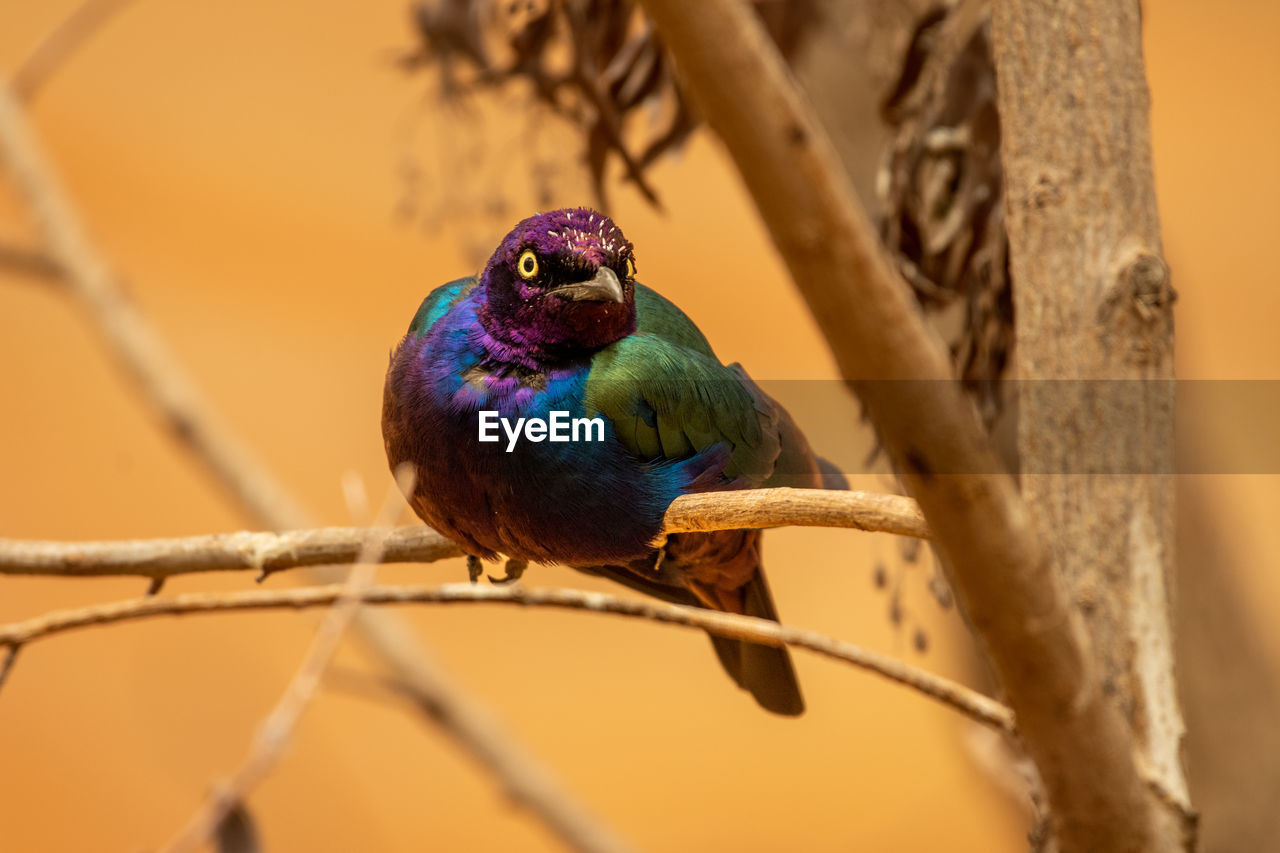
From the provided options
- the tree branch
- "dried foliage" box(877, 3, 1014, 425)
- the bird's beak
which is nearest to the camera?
the tree branch

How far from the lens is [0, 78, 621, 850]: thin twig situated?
57.0 inches

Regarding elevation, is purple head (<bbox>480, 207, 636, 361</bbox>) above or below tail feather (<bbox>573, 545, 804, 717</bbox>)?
above

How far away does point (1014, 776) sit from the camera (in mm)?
2355

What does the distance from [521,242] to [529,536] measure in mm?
285

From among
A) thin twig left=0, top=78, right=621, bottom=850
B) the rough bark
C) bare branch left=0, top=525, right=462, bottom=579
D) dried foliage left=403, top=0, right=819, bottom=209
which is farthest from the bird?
dried foliage left=403, top=0, right=819, bottom=209

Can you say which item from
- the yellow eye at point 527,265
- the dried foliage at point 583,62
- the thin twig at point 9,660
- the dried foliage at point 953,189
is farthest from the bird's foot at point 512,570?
the dried foliage at point 953,189

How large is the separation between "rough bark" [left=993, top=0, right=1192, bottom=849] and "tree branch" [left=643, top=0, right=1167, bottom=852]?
0.51 metres

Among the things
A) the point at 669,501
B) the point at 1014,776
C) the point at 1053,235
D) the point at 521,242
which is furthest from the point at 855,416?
the point at 1014,776

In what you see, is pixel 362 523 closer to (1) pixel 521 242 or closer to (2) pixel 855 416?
(1) pixel 521 242

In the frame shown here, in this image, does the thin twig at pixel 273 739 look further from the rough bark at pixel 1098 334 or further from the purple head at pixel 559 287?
the rough bark at pixel 1098 334

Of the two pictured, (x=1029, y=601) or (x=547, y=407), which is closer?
(x=1029, y=601)

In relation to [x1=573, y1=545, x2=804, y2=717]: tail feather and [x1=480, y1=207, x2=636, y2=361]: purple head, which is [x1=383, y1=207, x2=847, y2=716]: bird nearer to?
[x1=480, y1=207, x2=636, y2=361]: purple head

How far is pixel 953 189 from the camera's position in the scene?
75.0 inches

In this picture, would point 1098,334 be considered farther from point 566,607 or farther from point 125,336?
point 125,336
